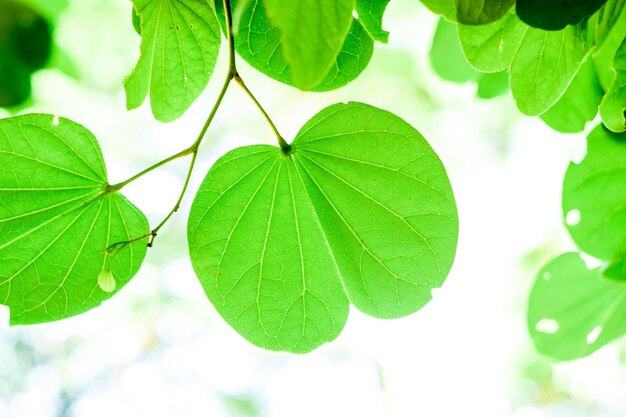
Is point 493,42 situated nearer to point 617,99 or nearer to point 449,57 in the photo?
point 617,99

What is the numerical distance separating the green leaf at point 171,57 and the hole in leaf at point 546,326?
2.76 feet

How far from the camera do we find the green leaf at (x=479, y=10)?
0.54m

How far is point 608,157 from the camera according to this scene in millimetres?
911

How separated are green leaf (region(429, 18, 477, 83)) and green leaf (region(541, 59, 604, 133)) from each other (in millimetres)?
296

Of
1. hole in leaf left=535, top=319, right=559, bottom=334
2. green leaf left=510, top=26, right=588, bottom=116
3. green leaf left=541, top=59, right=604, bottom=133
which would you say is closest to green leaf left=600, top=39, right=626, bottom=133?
green leaf left=510, top=26, right=588, bottom=116

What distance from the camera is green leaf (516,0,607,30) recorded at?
0.55 metres

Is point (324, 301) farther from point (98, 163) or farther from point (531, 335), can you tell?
point (531, 335)

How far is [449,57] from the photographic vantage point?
1.23 m

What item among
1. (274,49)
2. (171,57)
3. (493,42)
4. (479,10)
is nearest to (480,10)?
(479,10)

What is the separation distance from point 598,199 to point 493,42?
1.36 ft

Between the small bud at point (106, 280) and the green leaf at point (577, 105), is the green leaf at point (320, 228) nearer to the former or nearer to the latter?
the small bud at point (106, 280)

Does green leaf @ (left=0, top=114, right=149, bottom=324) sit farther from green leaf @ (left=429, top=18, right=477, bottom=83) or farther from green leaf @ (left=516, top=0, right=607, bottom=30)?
green leaf @ (left=429, top=18, right=477, bottom=83)

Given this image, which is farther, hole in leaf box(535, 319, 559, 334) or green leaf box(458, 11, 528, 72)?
hole in leaf box(535, 319, 559, 334)

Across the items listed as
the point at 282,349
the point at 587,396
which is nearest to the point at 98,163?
the point at 282,349
